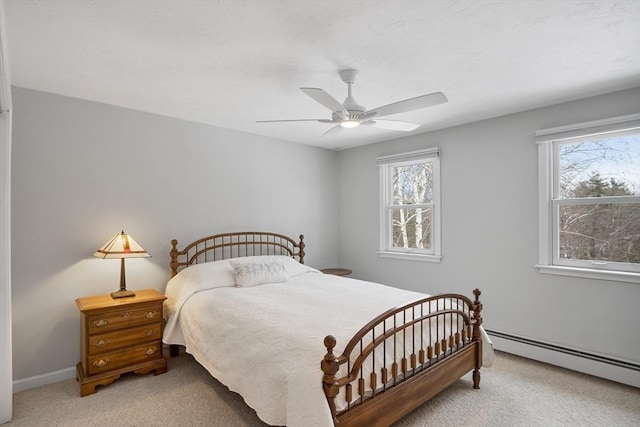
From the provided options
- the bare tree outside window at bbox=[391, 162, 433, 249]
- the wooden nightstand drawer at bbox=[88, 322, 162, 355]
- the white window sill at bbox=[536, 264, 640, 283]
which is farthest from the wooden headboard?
the white window sill at bbox=[536, 264, 640, 283]


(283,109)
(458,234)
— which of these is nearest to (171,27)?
(283,109)

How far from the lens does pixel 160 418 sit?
2.48 m

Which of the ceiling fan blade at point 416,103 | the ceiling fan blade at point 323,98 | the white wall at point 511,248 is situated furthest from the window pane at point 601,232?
the ceiling fan blade at point 323,98

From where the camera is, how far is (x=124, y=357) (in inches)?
117

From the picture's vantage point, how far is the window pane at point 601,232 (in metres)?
3.02

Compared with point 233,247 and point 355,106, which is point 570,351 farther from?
point 233,247

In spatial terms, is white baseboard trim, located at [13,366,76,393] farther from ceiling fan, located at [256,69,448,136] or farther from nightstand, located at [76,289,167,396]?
ceiling fan, located at [256,69,448,136]

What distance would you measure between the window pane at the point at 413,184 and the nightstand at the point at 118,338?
3.27 metres

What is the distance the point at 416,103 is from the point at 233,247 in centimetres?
280

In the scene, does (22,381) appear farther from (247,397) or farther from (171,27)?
(171,27)

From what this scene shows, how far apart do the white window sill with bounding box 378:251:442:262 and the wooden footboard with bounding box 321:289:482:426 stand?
140 centimetres

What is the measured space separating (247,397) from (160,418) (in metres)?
0.87

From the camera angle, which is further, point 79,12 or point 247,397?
point 247,397

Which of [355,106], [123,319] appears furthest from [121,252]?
[355,106]
